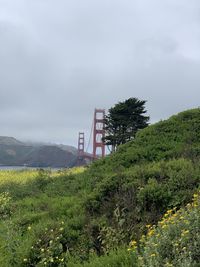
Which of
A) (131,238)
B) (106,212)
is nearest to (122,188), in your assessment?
(106,212)

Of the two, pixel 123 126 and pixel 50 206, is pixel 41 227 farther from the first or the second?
pixel 123 126

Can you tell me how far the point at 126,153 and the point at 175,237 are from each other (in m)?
7.32

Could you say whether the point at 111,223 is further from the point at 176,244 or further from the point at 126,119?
the point at 126,119

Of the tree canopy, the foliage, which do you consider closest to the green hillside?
the foliage

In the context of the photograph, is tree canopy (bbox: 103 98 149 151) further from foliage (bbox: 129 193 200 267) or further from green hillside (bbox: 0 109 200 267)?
foliage (bbox: 129 193 200 267)

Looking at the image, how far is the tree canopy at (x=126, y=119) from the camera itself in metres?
35.1

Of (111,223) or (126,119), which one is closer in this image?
(111,223)

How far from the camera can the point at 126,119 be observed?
3531 centimetres

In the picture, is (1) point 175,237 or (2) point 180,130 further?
(2) point 180,130

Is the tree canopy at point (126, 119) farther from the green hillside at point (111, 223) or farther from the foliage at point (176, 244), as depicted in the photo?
the foliage at point (176, 244)

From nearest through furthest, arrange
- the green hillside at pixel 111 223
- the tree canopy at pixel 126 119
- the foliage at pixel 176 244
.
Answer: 1. the foliage at pixel 176 244
2. the green hillside at pixel 111 223
3. the tree canopy at pixel 126 119

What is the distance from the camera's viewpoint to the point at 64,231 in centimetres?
666

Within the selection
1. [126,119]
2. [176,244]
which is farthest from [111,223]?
[126,119]

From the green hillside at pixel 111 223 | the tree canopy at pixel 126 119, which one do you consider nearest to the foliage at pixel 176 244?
the green hillside at pixel 111 223
